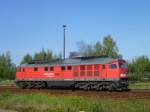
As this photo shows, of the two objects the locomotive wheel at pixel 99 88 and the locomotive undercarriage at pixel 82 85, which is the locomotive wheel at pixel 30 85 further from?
the locomotive wheel at pixel 99 88

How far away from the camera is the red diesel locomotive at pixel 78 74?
40.1 meters

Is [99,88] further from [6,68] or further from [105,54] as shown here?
[6,68]

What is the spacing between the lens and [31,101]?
79.6ft

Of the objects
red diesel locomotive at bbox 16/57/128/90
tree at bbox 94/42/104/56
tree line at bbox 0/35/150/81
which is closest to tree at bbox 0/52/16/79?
tree line at bbox 0/35/150/81

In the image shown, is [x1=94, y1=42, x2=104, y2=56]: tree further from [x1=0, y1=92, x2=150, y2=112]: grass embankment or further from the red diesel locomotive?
[x1=0, y1=92, x2=150, y2=112]: grass embankment

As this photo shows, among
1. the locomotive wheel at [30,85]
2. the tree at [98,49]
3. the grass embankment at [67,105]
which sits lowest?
the grass embankment at [67,105]

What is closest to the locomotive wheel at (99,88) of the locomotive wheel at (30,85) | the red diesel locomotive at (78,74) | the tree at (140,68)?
the red diesel locomotive at (78,74)

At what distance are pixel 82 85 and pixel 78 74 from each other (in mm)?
1394

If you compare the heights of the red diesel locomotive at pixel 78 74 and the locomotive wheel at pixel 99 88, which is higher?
the red diesel locomotive at pixel 78 74

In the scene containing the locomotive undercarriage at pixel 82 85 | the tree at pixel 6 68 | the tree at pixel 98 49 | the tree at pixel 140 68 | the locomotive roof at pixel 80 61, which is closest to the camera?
the locomotive undercarriage at pixel 82 85

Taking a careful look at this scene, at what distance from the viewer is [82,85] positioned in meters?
42.4

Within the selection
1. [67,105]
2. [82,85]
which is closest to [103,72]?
[82,85]

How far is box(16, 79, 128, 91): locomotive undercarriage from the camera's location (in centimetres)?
3934

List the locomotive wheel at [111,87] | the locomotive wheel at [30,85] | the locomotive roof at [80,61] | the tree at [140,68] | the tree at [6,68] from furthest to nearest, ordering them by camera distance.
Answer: the tree at [6,68], the tree at [140,68], the locomotive wheel at [30,85], the locomotive roof at [80,61], the locomotive wheel at [111,87]
